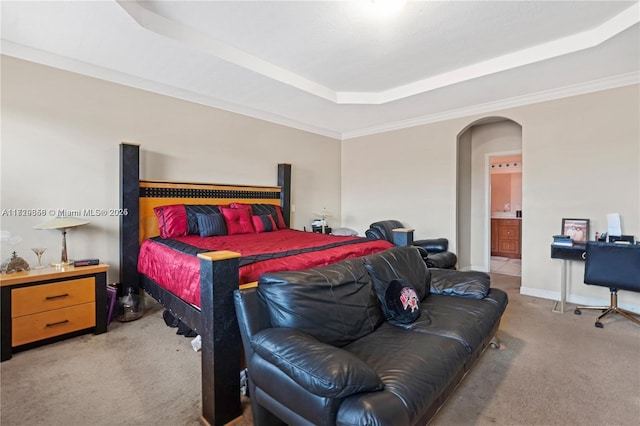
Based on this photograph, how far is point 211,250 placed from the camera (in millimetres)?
2574

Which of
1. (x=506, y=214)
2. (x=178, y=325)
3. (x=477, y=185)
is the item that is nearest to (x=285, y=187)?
(x=178, y=325)

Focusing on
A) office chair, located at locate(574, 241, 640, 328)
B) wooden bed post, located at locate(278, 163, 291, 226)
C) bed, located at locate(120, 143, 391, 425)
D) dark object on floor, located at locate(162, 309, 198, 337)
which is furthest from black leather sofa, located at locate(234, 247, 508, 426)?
wooden bed post, located at locate(278, 163, 291, 226)

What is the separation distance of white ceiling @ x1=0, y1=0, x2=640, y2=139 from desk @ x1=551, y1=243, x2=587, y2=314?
198 centimetres

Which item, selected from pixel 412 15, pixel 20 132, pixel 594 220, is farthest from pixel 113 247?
pixel 594 220

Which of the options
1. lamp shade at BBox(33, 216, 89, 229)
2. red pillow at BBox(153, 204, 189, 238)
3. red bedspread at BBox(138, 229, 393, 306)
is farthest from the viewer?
red pillow at BBox(153, 204, 189, 238)

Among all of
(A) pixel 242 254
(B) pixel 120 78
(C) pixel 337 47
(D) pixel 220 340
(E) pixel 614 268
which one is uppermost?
(C) pixel 337 47

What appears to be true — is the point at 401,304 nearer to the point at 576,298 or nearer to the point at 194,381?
the point at 194,381

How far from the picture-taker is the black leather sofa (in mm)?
1159

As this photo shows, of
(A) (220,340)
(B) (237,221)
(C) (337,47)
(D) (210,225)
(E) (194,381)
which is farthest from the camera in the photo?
(B) (237,221)

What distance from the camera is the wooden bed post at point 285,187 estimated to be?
5.02m

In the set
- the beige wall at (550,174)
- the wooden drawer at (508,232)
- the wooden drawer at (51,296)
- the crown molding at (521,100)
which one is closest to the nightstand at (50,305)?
the wooden drawer at (51,296)

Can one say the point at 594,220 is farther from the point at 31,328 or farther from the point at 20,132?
the point at 20,132

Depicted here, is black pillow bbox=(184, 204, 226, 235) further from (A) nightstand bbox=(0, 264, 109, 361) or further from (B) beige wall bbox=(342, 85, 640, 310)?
(B) beige wall bbox=(342, 85, 640, 310)

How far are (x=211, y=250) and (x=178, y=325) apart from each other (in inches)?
38.4
